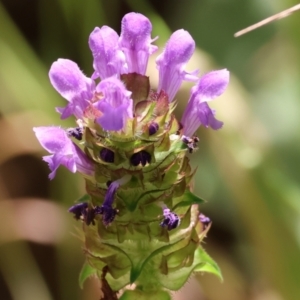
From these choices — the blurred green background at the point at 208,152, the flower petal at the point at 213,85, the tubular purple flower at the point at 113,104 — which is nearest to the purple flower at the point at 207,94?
the flower petal at the point at 213,85

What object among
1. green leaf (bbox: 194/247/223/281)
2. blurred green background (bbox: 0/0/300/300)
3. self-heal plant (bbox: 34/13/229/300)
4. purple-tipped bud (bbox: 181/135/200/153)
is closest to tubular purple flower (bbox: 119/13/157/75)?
self-heal plant (bbox: 34/13/229/300)

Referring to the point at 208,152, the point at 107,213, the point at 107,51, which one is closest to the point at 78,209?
the point at 107,213

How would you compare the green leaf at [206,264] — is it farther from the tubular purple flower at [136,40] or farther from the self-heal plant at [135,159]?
the tubular purple flower at [136,40]

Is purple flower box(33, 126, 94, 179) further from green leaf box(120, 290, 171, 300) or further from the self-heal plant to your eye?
green leaf box(120, 290, 171, 300)

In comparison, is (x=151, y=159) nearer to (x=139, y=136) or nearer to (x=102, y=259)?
(x=139, y=136)

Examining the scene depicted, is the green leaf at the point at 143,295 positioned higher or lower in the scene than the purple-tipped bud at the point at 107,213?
lower

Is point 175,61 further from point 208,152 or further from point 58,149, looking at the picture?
point 208,152

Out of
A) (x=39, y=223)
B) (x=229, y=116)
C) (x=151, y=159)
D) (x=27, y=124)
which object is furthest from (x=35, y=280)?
(x=151, y=159)
